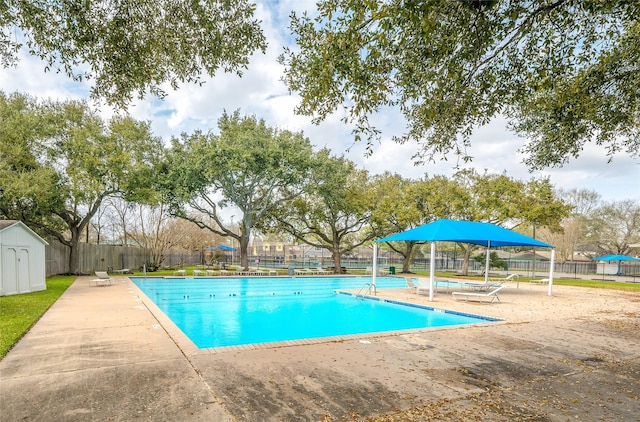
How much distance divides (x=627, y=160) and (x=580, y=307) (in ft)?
18.6

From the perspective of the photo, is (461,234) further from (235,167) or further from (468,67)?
Answer: (235,167)

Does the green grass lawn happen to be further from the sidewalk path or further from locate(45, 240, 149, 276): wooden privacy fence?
locate(45, 240, 149, 276): wooden privacy fence

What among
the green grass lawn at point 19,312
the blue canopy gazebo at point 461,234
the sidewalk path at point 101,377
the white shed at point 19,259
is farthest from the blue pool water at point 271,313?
the white shed at point 19,259

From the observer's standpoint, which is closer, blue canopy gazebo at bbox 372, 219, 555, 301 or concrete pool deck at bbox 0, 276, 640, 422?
concrete pool deck at bbox 0, 276, 640, 422

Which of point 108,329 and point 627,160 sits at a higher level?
point 627,160

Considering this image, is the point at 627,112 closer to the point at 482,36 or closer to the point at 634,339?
the point at 482,36

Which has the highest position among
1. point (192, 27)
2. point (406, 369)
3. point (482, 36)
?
point (192, 27)

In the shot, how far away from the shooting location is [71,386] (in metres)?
4.05

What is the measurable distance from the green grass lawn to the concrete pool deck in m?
0.19

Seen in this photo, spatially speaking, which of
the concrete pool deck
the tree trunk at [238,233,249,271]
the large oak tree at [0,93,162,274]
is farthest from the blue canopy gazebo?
the large oak tree at [0,93,162,274]

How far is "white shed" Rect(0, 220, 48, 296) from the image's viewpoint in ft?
36.6

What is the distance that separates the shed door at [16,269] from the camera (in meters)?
11.2

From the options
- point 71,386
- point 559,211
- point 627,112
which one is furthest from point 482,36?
point 559,211

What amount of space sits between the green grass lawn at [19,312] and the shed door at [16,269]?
424mm
